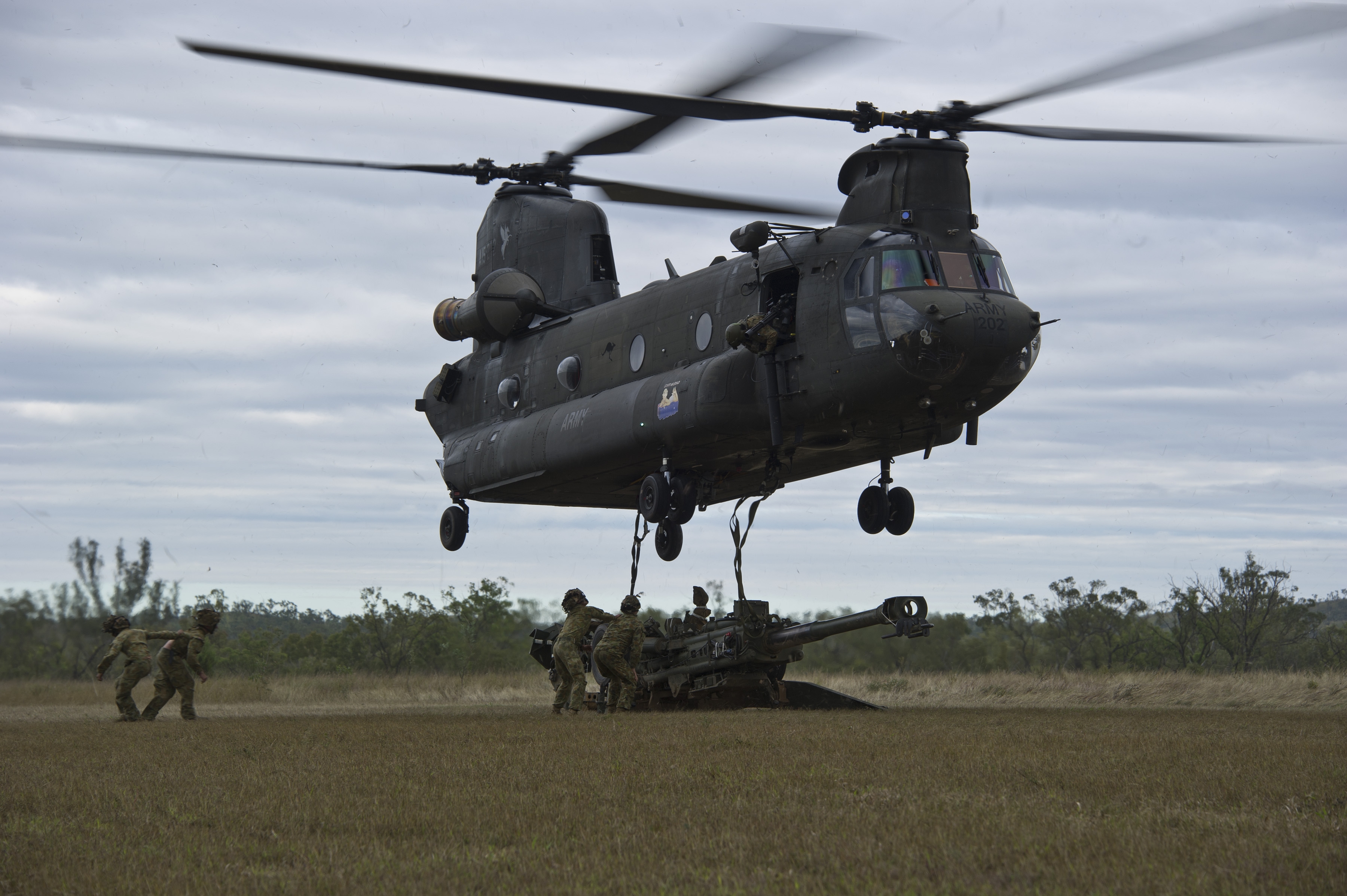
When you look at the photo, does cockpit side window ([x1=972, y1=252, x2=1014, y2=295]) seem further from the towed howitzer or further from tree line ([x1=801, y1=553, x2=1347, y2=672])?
tree line ([x1=801, y1=553, x2=1347, y2=672])

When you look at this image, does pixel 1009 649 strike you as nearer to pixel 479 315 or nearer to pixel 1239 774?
pixel 479 315

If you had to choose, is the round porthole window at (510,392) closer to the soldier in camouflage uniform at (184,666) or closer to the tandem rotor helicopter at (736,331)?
the tandem rotor helicopter at (736,331)

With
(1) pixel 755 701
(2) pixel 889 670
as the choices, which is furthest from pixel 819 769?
(2) pixel 889 670

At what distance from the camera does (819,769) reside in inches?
378

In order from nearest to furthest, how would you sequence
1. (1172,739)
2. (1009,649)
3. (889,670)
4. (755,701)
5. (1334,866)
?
(1334,866) → (1172,739) → (755,701) → (889,670) → (1009,649)

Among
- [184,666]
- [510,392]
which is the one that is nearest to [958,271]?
[510,392]

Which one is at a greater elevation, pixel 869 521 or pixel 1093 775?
pixel 869 521

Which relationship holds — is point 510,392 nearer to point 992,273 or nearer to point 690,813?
point 992,273

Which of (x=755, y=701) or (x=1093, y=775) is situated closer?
(x=1093, y=775)

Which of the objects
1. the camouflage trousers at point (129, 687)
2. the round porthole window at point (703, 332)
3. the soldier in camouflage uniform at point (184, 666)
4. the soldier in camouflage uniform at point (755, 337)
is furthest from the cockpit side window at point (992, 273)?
the camouflage trousers at point (129, 687)

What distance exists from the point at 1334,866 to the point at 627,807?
392 centimetres

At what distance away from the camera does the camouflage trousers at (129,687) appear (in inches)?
723

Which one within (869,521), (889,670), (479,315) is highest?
(479,315)

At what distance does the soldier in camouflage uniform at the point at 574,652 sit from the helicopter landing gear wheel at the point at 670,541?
4.53 feet
